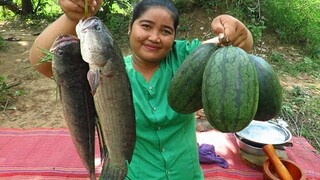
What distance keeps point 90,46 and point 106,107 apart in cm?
26

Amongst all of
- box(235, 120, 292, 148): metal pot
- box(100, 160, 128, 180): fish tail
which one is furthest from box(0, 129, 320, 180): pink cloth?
box(100, 160, 128, 180): fish tail

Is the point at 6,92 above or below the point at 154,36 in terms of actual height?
below

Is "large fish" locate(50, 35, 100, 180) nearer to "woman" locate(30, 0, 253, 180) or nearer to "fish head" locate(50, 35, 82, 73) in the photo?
"fish head" locate(50, 35, 82, 73)

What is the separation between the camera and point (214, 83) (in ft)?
4.18

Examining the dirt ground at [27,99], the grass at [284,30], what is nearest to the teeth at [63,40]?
the dirt ground at [27,99]

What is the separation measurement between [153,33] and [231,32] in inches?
19.6

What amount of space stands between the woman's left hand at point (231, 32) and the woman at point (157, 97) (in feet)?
1.13

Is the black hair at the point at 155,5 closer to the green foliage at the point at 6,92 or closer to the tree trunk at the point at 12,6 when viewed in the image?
the green foliage at the point at 6,92

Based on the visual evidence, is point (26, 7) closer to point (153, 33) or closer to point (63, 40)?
point (153, 33)

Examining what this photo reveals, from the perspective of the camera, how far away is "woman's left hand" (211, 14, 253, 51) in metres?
1.53

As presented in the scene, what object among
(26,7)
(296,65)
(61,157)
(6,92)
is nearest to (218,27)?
(61,157)

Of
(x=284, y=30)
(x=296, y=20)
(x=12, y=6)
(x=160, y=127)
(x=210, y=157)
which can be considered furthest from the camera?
(x=12, y=6)

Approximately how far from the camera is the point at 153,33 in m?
1.95

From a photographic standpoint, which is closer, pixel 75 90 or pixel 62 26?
pixel 75 90
